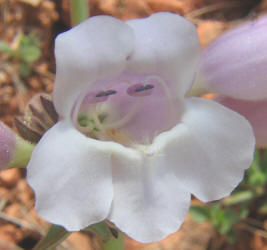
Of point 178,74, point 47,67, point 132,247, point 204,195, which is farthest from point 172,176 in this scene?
point 47,67

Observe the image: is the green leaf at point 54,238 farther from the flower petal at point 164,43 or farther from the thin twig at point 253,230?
the thin twig at point 253,230

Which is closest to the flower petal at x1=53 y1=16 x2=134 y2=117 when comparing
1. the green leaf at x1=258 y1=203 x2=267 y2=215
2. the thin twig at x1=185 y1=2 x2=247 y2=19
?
the green leaf at x1=258 y1=203 x2=267 y2=215

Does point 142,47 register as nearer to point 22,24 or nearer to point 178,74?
point 178,74

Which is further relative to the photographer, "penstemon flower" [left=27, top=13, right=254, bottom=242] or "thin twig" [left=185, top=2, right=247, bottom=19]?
"thin twig" [left=185, top=2, right=247, bottom=19]

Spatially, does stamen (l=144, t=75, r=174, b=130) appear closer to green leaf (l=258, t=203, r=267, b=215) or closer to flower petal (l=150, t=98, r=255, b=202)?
flower petal (l=150, t=98, r=255, b=202)

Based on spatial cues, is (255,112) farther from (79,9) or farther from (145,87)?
(79,9)

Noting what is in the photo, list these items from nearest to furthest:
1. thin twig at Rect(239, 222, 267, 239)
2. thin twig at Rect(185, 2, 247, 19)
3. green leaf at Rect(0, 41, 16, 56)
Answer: thin twig at Rect(239, 222, 267, 239)
green leaf at Rect(0, 41, 16, 56)
thin twig at Rect(185, 2, 247, 19)

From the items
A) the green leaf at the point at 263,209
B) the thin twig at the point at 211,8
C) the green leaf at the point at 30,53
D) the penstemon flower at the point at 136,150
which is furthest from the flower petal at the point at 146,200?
the thin twig at the point at 211,8
